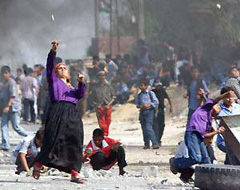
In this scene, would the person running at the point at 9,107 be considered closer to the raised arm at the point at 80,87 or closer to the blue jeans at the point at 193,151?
the blue jeans at the point at 193,151

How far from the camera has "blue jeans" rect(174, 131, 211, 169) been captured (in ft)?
45.0

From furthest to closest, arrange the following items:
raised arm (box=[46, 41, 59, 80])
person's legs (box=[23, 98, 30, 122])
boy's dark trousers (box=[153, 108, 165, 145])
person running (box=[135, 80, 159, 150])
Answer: person's legs (box=[23, 98, 30, 122]), boy's dark trousers (box=[153, 108, 165, 145]), person running (box=[135, 80, 159, 150]), raised arm (box=[46, 41, 59, 80])

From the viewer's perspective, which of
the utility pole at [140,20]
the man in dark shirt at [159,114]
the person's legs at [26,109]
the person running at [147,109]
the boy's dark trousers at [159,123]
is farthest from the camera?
the utility pole at [140,20]

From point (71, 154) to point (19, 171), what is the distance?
1527 millimetres

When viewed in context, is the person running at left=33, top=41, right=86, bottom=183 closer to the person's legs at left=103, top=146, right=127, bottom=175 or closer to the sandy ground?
the sandy ground

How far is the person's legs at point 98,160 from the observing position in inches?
588

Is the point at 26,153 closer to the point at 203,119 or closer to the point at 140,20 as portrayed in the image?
the point at 203,119

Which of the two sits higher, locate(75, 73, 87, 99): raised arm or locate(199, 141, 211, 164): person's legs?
locate(75, 73, 87, 99): raised arm

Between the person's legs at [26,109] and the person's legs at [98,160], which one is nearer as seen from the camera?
the person's legs at [98,160]

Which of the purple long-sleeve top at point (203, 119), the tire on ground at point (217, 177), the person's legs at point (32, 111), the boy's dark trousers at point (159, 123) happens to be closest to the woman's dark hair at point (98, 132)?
the purple long-sleeve top at point (203, 119)

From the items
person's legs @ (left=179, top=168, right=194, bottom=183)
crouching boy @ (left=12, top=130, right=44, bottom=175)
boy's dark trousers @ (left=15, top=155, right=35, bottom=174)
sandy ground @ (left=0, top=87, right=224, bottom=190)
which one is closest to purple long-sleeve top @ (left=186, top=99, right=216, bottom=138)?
person's legs @ (left=179, top=168, right=194, bottom=183)

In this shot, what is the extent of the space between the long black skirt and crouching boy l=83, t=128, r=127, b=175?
157 centimetres

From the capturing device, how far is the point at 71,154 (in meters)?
13.3

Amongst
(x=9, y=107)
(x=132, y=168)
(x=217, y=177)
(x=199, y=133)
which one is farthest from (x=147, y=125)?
(x=217, y=177)
